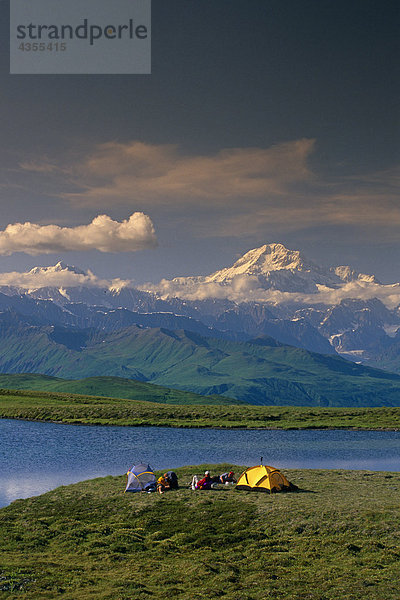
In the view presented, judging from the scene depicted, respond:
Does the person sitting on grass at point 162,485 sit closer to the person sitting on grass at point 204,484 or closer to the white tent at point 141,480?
the white tent at point 141,480

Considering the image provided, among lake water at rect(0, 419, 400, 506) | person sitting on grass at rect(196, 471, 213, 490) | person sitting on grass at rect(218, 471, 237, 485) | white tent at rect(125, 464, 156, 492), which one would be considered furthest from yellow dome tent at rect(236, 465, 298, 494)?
lake water at rect(0, 419, 400, 506)

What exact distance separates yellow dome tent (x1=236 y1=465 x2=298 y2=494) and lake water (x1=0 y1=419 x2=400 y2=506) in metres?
22.5

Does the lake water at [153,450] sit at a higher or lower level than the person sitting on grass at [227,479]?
lower

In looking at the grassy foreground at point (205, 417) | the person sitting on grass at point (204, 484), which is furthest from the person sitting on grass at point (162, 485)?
the grassy foreground at point (205, 417)

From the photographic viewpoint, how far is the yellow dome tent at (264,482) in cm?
5069

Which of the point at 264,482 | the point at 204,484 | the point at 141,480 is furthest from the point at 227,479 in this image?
the point at 141,480

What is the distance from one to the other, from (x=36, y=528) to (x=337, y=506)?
2475cm

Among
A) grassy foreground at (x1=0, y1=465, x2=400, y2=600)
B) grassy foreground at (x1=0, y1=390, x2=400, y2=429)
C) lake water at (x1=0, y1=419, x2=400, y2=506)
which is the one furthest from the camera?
grassy foreground at (x1=0, y1=390, x2=400, y2=429)

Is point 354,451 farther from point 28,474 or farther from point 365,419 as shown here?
point 365,419

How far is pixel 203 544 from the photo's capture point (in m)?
37.5

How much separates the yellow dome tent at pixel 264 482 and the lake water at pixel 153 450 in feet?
73.7

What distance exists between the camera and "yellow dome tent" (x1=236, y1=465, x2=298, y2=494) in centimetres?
5069

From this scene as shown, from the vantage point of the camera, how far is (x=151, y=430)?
435 ft

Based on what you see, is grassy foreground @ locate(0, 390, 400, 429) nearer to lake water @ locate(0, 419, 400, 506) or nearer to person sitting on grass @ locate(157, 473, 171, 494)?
lake water @ locate(0, 419, 400, 506)
